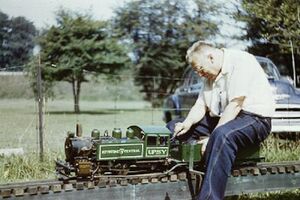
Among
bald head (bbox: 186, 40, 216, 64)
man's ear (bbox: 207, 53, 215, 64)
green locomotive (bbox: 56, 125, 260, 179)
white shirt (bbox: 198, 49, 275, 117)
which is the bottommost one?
green locomotive (bbox: 56, 125, 260, 179)

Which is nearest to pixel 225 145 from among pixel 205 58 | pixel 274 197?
pixel 205 58

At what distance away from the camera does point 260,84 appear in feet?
12.1

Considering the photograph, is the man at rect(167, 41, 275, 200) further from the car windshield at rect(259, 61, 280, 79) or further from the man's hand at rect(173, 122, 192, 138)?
the car windshield at rect(259, 61, 280, 79)

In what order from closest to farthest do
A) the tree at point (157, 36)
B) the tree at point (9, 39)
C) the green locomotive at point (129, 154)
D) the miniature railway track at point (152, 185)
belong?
the miniature railway track at point (152, 185) < the green locomotive at point (129, 154) < the tree at point (9, 39) < the tree at point (157, 36)

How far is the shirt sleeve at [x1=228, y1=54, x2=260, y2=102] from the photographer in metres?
3.62

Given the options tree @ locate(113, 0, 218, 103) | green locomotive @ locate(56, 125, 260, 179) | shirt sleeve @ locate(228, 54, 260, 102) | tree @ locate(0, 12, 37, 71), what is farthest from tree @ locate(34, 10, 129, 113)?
shirt sleeve @ locate(228, 54, 260, 102)

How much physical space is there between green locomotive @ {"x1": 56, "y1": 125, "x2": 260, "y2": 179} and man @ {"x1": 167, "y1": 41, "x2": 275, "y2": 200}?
18cm

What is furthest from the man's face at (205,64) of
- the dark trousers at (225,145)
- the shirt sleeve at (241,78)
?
the dark trousers at (225,145)

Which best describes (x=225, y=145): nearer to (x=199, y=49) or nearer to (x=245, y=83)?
(x=245, y=83)

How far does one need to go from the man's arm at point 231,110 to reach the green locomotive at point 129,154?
1.16ft

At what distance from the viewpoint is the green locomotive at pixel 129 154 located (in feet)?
11.8

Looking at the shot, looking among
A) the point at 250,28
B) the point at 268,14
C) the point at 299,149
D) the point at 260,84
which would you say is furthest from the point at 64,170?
the point at 250,28

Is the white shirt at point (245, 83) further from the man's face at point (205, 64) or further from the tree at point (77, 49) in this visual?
the tree at point (77, 49)

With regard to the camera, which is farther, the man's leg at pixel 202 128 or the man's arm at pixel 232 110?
the man's leg at pixel 202 128
